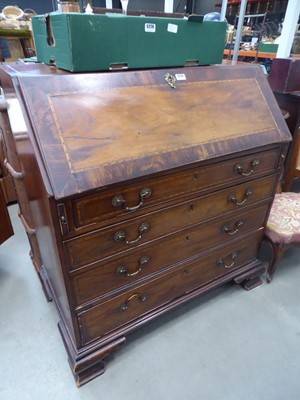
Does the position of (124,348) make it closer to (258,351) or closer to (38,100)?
(258,351)

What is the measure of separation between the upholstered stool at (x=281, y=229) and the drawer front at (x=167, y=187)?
398 millimetres

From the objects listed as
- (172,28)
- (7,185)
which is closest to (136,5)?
(7,185)

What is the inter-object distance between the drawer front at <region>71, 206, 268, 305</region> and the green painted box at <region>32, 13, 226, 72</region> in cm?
68

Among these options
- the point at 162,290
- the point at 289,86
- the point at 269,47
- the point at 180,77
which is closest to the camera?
the point at 180,77

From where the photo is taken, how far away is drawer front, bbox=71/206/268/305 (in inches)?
38.4

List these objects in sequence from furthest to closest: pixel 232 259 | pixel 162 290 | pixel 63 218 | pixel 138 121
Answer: pixel 232 259
pixel 162 290
pixel 138 121
pixel 63 218

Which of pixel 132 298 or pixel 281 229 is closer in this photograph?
pixel 132 298

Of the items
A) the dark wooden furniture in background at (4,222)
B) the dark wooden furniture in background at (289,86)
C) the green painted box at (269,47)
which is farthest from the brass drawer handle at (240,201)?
the green painted box at (269,47)

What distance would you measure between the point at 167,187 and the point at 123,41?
517 mm

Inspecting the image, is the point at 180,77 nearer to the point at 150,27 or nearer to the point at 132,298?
the point at 150,27

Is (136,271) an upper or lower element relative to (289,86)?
lower

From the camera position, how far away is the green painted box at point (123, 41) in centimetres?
86

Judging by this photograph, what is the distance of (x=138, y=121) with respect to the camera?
92 centimetres

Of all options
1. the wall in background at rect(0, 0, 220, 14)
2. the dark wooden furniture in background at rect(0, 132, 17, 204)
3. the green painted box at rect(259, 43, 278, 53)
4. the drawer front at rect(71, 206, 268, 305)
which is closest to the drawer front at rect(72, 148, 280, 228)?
the drawer front at rect(71, 206, 268, 305)
